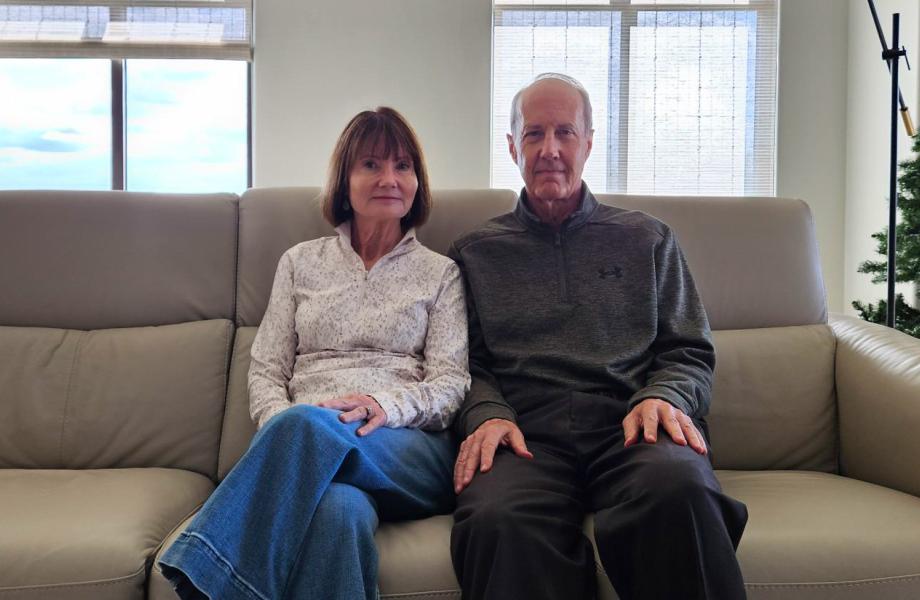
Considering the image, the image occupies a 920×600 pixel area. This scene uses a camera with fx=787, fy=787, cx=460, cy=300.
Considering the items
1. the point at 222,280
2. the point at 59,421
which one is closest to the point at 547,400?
the point at 222,280

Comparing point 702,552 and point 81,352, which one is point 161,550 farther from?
point 702,552

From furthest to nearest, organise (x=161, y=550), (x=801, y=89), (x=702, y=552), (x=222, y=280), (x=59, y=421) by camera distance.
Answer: (x=801, y=89) → (x=222, y=280) → (x=59, y=421) → (x=161, y=550) → (x=702, y=552)

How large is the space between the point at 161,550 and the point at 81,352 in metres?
0.69

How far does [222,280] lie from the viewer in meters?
1.87

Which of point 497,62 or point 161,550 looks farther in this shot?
point 497,62

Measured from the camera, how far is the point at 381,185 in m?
1.70

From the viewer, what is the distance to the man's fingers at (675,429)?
1309mm

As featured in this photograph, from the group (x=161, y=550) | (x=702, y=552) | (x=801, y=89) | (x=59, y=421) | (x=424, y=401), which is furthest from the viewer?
(x=801, y=89)

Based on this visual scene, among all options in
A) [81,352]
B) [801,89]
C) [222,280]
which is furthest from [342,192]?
[801,89]

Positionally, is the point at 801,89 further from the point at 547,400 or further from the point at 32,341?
the point at 32,341

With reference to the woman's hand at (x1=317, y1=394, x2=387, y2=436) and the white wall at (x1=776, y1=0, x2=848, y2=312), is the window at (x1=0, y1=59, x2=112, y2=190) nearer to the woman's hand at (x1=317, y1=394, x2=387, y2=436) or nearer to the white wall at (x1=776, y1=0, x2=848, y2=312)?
the woman's hand at (x1=317, y1=394, x2=387, y2=436)

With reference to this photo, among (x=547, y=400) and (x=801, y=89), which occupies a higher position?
(x=801, y=89)

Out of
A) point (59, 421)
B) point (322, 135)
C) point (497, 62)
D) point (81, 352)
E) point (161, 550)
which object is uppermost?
point (497, 62)

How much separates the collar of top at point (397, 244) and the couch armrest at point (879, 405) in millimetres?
974
